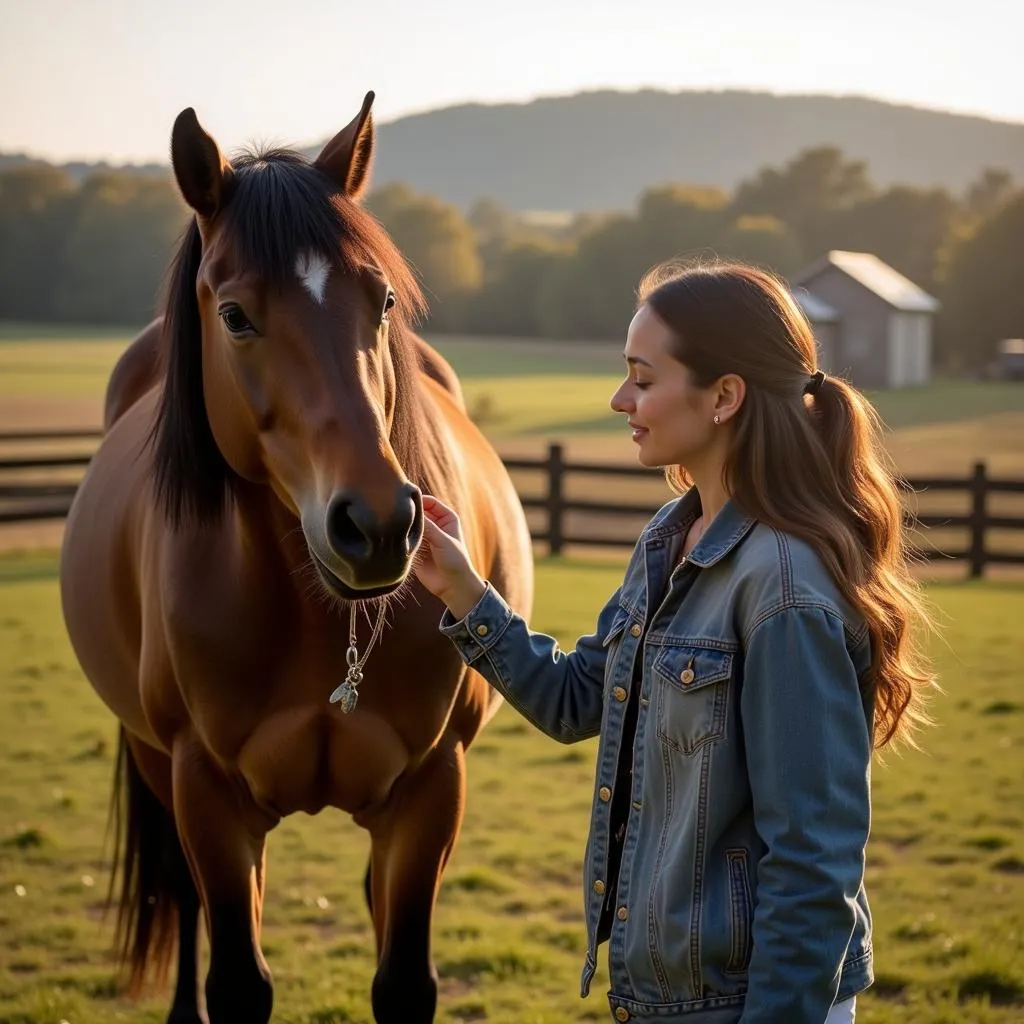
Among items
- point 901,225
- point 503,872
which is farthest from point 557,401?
point 503,872

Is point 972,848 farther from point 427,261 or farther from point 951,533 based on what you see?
point 427,261

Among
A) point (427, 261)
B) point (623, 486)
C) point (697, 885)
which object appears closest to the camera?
point (697, 885)

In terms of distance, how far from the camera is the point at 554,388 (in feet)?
133

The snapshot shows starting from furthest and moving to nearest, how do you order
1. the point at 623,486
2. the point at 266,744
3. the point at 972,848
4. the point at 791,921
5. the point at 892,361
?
the point at 892,361, the point at 623,486, the point at 972,848, the point at 266,744, the point at 791,921

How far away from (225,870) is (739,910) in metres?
1.47

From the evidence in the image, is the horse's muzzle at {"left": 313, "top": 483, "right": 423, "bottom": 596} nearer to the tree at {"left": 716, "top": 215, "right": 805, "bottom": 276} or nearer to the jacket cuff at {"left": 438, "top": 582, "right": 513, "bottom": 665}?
the jacket cuff at {"left": 438, "top": 582, "right": 513, "bottom": 665}

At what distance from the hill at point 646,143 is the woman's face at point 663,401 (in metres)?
99.4

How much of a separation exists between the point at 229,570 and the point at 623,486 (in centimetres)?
2237

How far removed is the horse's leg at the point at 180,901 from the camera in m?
3.71

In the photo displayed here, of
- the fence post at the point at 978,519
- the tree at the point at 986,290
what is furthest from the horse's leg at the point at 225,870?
the tree at the point at 986,290

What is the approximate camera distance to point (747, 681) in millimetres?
1626

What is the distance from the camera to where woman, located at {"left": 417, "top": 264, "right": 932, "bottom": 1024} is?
5.12ft

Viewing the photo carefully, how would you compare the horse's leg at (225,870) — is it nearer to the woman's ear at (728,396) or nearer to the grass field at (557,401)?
the woman's ear at (728,396)

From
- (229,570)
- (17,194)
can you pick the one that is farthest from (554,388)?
(229,570)
